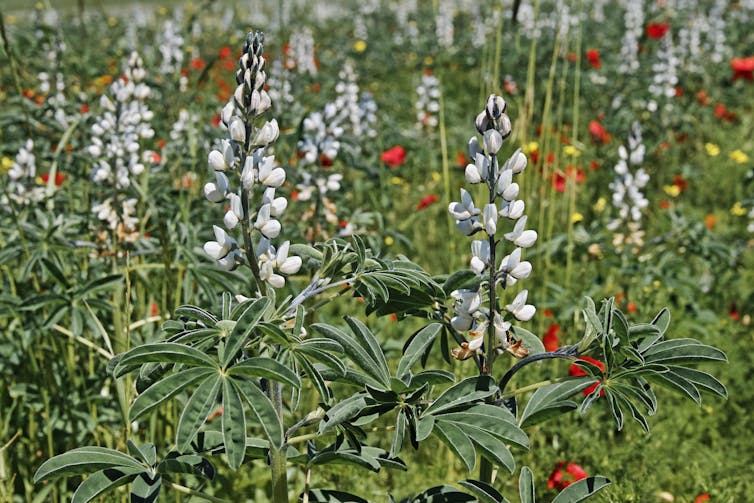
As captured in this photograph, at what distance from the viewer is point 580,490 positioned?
4.48 feet

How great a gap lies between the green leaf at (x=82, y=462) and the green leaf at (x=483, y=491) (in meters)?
0.55

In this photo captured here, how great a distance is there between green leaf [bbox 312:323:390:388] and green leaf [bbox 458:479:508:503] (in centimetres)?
22

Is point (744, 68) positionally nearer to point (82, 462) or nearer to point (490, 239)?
point (490, 239)

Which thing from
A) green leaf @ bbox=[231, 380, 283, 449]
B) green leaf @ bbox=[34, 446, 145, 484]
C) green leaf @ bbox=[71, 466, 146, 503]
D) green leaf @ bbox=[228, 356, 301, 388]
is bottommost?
green leaf @ bbox=[71, 466, 146, 503]

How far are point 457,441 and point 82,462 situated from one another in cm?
58

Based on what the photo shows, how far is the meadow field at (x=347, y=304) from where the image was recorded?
4.09ft

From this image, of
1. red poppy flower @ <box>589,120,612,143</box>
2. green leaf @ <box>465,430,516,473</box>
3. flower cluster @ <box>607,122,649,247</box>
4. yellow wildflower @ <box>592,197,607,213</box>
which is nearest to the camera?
green leaf @ <box>465,430,516,473</box>

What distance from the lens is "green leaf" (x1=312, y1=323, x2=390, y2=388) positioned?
4.06ft

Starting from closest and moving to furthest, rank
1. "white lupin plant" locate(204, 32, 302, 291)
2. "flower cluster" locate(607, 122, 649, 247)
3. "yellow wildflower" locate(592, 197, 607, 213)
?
"white lupin plant" locate(204, 32, 302, 291) → "flower cluster" locate(607, 122, 649, 247) → "yellow wildflower" locate(592, 197, 607, 213)

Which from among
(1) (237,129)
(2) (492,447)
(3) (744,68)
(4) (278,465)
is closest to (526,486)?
(2) (492,447)

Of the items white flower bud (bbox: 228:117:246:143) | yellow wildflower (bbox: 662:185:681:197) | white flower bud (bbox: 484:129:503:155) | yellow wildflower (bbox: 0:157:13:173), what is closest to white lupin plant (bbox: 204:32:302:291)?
white flower bud (bbox: 228:117:246:143)

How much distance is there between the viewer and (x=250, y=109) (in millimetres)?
1275

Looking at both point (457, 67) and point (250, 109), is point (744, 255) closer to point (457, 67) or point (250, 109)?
point (250, 109)

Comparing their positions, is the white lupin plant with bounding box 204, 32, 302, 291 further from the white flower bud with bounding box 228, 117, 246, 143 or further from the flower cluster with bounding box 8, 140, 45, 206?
the flower cluster with bounding box 8, 140, 45, 206
